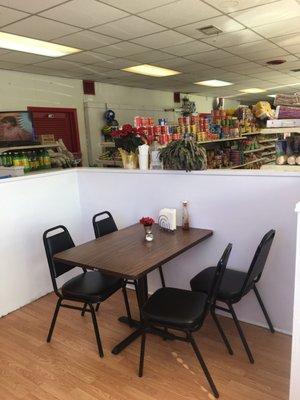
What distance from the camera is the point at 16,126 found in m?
5.20

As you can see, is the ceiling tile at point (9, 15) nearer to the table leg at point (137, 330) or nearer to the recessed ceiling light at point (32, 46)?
the recessed ceiling light at point (32, 46)

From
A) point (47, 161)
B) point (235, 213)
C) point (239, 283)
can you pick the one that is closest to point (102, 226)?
point (235, 213)

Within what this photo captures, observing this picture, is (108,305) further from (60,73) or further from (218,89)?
(218,89)

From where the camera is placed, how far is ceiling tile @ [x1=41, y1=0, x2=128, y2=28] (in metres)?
2.96

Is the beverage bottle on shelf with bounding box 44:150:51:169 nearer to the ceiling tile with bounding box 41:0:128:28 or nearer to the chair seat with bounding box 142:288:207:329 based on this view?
the ceiling tile with bounding box 41:0:128:28

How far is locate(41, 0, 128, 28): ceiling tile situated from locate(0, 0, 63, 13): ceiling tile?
9cm

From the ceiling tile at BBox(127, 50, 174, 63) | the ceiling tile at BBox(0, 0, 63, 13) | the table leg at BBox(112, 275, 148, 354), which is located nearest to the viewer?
the table leg at BBox(112, 275, 148, 354)

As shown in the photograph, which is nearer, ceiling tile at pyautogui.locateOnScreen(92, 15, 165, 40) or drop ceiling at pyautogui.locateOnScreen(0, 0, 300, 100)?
drop ceiling at pyautogui.locateOnScreen(0, 0, 300, 100)

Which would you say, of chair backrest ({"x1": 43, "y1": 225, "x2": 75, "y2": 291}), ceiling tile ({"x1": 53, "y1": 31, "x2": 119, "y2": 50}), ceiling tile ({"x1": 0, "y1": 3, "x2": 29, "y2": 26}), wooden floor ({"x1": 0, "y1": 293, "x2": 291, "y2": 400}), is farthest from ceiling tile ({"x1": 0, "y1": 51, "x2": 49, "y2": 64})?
wooden floor ({"x1": 0, "y1": 293, "x2": 291, "y2": 400})

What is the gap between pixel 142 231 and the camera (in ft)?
9.07

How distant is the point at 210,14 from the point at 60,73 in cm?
320

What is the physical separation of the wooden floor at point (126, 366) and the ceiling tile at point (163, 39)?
310 cm

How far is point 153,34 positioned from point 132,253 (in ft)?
8.99

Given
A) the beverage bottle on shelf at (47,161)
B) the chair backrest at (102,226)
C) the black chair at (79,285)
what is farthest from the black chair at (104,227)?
the beverage bottle on shelf at (47,161)
